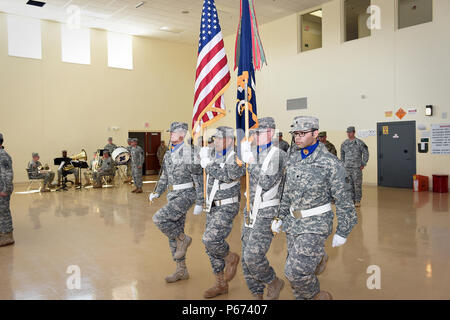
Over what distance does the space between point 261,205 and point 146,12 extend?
1425 cm

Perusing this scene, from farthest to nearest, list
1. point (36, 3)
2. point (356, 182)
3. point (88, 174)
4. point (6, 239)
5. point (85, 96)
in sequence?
point (85, 96) → point (88, 174) → point (36, 3) → point (356, 182) → point (6, 239)

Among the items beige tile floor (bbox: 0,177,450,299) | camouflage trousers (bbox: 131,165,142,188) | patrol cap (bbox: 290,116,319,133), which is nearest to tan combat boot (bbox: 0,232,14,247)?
beige tile floor (bbox: 0,177,450,299)

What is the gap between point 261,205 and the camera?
341 cm

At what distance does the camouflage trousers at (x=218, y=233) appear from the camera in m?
3.71

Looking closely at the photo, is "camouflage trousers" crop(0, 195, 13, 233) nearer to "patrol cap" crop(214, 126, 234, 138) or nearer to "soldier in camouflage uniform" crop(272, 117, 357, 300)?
"patrol cap" crop(214, 126, 234, 138)

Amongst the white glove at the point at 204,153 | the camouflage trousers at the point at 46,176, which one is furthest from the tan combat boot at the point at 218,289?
the camouflage trousers at the point at 46,176

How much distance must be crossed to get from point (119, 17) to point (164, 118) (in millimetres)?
5854

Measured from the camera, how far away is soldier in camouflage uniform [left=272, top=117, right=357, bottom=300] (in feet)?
9.59

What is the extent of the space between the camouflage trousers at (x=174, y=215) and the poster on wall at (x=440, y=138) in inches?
410

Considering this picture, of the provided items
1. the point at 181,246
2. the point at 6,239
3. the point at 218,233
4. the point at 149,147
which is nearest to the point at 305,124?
the point at 218,233

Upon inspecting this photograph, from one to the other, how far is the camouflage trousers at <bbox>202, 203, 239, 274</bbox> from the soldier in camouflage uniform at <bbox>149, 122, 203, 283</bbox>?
1.73 feet

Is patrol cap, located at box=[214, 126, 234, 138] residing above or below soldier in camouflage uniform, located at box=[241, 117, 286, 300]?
above

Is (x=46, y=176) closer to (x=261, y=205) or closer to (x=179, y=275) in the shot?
(x=179, y=275)
